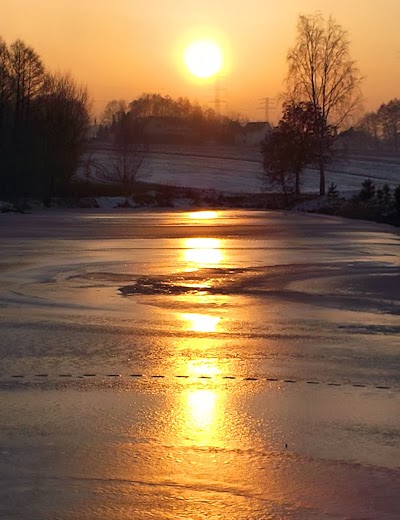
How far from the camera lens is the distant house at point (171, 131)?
151 meters

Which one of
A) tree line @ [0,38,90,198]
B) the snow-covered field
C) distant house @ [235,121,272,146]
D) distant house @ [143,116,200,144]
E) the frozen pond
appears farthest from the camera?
distant house @ [235,121,272,146]

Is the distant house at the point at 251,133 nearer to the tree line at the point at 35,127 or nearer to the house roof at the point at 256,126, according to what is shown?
the house roof at the point at 256,126

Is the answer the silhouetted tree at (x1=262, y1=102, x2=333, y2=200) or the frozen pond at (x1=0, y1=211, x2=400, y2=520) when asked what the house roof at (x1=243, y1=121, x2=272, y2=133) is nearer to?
the silhouetted tree at (x1=262, y1=102, x2=333, y2=200)

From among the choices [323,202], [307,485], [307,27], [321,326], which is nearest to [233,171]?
[307,27]

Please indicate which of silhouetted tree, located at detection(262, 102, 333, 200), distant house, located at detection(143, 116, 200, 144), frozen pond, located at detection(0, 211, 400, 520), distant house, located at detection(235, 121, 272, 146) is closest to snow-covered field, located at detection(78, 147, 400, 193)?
silhouetted tree, located at detection(262, 102, 333, 200)

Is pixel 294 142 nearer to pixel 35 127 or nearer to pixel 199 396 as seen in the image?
pixel 35 127

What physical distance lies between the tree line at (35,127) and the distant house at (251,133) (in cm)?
8855

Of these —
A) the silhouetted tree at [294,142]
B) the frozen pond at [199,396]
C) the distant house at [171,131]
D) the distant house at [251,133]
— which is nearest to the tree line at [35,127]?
the silhouetted tree at [294,142]

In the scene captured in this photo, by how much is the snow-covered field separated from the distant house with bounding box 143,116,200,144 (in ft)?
71.5

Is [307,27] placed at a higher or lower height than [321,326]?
higher

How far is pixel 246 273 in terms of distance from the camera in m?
19.1

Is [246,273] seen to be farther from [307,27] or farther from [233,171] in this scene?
[233,171]

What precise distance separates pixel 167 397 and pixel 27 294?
7698mm

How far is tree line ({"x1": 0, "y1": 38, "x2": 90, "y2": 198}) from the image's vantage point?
61.5 m
